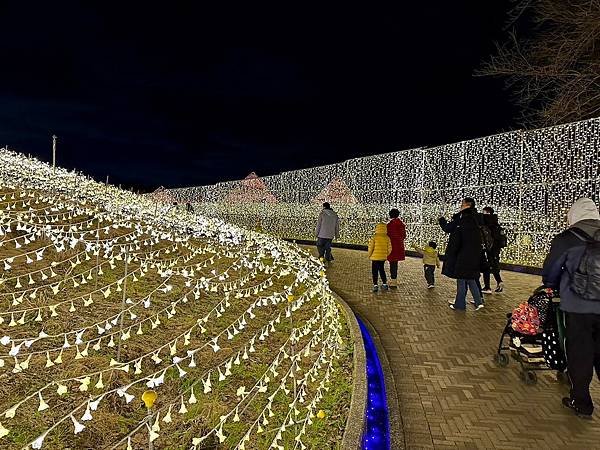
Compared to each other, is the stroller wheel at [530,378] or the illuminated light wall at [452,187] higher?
the illuminated light wall at [452,187]

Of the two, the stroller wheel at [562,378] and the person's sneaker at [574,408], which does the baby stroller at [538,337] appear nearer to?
the stroller wheel at [562,378]

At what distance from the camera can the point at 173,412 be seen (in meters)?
3.60

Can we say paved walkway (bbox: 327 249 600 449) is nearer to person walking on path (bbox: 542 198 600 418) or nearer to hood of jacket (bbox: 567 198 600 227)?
person walking on path (bbox: 542 198 600 418)

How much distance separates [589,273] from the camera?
3959mm

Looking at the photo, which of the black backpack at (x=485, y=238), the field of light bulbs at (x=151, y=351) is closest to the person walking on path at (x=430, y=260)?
the black backpack at (x=485, y=238)

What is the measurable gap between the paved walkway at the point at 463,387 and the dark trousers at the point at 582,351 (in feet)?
0.64

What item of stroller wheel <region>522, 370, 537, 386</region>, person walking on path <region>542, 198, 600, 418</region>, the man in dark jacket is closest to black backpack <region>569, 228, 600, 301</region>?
person walking on path <region>542, 198, 600, 418</region>

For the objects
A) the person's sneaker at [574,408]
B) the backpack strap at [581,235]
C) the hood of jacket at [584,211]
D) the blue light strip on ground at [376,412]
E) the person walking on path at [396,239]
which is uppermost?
the hood of jacket at [584,211]

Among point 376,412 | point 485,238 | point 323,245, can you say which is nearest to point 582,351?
point 376,412

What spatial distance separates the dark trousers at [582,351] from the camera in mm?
4047

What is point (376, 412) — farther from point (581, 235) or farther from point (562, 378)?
point (581, 235)

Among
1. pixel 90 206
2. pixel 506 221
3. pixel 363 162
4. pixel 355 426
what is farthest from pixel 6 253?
pixel 363 162

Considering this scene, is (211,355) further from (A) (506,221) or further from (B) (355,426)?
(A) (506,221)

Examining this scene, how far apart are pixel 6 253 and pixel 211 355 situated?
2.93 metres
